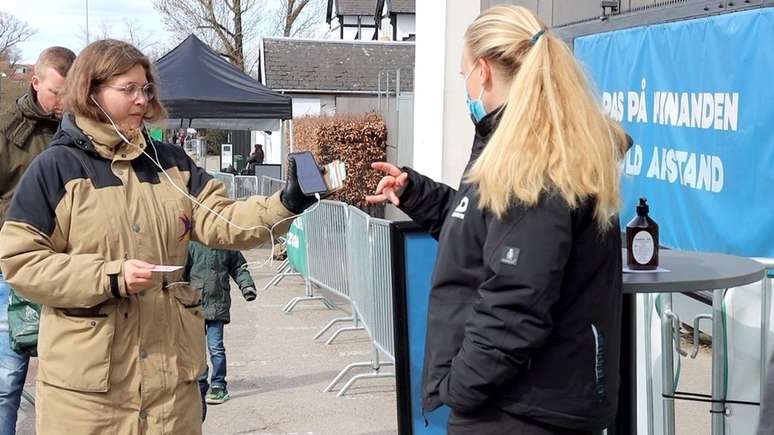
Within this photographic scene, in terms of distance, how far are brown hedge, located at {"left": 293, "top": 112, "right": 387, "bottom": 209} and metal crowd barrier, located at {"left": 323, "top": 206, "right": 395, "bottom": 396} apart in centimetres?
690

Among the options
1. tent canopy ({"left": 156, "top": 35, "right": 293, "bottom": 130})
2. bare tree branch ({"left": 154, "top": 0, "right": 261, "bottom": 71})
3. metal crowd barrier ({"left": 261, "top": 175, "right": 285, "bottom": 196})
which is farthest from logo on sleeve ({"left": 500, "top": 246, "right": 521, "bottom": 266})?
bare tree branch ({"left": 154, "top": 0, "right": 261, "bottom": 71})

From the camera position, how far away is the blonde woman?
2.38 metres

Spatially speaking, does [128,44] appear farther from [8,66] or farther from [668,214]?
[8,66]

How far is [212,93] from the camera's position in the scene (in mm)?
13797

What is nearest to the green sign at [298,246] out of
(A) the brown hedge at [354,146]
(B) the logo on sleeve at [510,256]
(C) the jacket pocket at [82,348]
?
(A) the brown hedge at [354,146]

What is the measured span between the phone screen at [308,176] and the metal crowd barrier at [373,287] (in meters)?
3.48

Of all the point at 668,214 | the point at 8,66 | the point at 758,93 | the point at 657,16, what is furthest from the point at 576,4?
the point at 8,66

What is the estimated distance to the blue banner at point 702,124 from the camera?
18.1 ft

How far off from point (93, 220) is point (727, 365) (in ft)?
8.16

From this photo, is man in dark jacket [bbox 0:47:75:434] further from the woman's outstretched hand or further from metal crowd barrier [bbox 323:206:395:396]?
metal crowd barrier [bbox 323:206:395:396]

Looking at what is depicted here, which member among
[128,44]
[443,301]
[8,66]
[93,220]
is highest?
[8,66]

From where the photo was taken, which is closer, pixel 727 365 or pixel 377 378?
pixel 727 365

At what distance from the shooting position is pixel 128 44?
131 inches

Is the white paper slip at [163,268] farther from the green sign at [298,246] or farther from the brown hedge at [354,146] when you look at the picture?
the brown hedge at [354,146]
